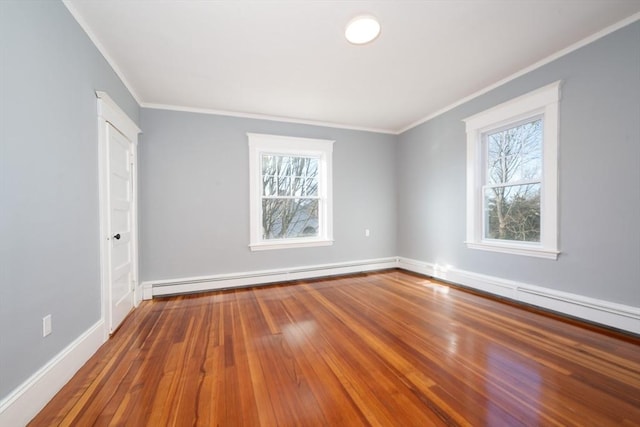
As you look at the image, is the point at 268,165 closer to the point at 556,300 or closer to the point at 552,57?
the point at 552,57

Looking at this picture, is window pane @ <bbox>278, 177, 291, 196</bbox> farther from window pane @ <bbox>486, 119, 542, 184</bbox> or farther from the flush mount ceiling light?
window pane @ <bbox>486, 119, 542, 184</bbox>

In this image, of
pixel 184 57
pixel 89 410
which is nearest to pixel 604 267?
pixel 89 410

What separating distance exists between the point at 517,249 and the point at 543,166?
3.15 feet

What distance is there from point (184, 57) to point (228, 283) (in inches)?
114

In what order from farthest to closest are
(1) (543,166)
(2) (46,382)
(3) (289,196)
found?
(3) (289,196) < (1) (543,166) < (2) (46,382)

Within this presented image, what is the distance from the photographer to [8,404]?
123 cm

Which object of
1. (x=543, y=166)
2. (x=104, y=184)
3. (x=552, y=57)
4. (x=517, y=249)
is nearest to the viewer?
(x=104, y=184)

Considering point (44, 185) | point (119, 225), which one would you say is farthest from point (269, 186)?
point (44, 185)

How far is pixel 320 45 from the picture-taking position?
7.61 ft

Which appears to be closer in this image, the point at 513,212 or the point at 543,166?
the point at 543,166

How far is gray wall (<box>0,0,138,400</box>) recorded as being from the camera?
129 centimetres

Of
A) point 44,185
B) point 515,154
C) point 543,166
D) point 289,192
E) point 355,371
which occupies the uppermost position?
point 515,154

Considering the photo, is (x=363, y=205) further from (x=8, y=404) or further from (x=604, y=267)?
(x=8, y=404)

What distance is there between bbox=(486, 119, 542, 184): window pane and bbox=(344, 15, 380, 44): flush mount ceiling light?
2174 millimetres
